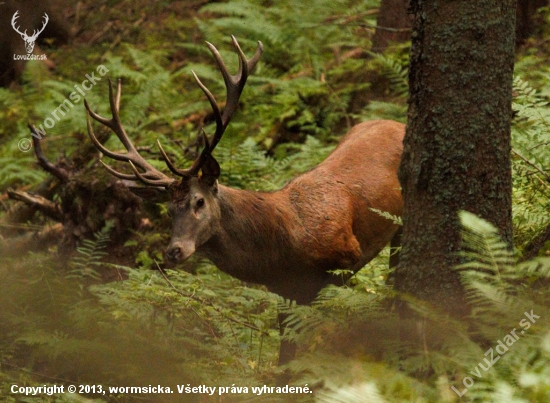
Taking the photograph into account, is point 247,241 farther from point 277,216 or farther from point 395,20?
point 395,20

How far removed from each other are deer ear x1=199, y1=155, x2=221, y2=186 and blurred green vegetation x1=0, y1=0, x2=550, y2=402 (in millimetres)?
922

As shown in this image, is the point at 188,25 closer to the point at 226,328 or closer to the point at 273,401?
the point at 226,328

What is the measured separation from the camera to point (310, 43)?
11.5 metres

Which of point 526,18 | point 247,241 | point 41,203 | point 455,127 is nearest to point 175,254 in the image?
Result: point 247,241

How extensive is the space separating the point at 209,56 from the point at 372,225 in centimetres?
822

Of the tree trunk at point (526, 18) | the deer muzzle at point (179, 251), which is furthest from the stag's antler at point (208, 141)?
the tree trunk at point (526, 18)

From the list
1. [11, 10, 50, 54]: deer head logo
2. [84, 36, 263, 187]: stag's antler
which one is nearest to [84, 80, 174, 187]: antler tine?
[84, 36, 263, 187]: stag's antler

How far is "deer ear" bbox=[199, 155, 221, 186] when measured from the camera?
571cm

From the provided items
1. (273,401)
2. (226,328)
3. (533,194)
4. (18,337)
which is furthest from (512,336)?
(18,337)

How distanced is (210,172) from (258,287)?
1.80 meters

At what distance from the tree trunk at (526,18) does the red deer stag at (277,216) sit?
430 centimetres

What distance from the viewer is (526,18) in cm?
974

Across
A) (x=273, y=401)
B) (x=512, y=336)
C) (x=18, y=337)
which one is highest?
(x=512, y=336)

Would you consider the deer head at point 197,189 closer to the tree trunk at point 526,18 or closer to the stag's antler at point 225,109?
the stag's antler at point 225,109
